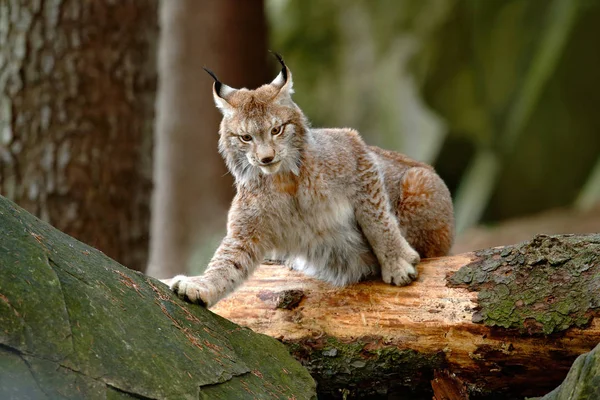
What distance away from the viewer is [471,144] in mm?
12375

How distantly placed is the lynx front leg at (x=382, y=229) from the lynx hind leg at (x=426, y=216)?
0.72ft

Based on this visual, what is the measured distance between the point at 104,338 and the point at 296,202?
1.65 meters

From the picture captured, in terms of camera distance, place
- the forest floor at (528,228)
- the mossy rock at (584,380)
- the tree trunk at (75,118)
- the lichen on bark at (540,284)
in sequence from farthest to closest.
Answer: the forest floor at (528,228), the tree trunk at (75,118), the lichen on bark at (540,284), the mossy rock at (584,380)

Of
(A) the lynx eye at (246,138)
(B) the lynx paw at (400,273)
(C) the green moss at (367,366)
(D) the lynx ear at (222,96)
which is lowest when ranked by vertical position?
(C) the green moss at (367,366)

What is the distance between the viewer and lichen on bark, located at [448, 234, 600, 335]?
147 inches

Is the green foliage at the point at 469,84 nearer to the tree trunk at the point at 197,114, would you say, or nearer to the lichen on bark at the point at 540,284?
the tree trunk at the point at 197,114

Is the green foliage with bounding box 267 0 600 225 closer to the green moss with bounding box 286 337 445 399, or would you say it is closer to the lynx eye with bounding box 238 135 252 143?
the green moss with bounding box 286 337 445 399

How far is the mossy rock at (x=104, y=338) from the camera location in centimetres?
278

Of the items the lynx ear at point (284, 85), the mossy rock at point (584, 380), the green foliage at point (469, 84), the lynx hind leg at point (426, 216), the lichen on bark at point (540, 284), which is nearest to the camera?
the mossy rock at point (584, 380)

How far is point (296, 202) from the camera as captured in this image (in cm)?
Result: 443

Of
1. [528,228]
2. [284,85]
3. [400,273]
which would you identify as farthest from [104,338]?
[528,228]

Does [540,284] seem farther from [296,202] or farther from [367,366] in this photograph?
[296,202]

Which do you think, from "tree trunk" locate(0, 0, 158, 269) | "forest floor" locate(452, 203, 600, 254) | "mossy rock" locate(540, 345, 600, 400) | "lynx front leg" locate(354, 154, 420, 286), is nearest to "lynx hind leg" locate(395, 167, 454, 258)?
"lynx front leg" locate(354, 154, 420, 286)

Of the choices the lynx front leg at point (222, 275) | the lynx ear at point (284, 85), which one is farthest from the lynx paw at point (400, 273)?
the lynx ear at point (284, 85)
